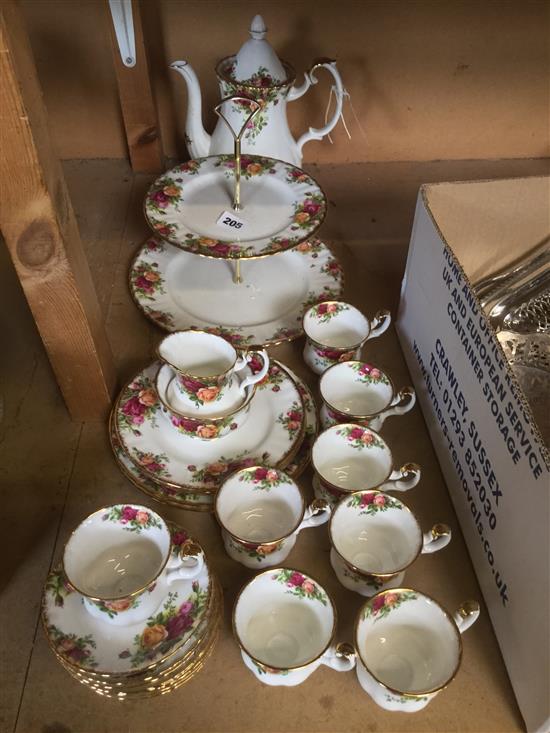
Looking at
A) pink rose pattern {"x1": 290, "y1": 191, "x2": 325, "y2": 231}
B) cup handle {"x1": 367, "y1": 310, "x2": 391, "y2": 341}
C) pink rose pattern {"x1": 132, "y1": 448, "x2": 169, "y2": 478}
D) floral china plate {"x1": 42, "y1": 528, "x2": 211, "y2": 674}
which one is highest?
pink rose pattern {"x1": 290, "y1": 191, "x2": 325, "y2": 231}

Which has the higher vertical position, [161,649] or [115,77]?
[115,77]

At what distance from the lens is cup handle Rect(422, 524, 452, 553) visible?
57 centimetres

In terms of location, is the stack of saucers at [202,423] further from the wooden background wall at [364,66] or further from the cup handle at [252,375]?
the wooden background wall at [364,66]

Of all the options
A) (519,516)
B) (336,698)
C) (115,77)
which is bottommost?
(336,698)

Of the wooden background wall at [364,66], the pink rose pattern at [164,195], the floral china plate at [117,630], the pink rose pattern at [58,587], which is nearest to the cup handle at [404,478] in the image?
the floral china plate at [117,630]

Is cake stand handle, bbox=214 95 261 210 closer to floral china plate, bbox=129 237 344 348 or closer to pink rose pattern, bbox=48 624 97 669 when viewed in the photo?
floral china plate, bbox=129 237 344 348

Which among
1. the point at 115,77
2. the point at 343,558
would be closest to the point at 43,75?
the point at 115,77

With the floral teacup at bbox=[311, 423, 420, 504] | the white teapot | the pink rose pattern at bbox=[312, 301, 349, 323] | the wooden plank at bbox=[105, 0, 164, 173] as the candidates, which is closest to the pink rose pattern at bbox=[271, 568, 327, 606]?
the floral teacup at bbox=[311, 423, 420, 504]

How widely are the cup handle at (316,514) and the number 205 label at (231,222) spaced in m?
0.34

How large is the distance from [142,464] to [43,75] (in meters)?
0.69

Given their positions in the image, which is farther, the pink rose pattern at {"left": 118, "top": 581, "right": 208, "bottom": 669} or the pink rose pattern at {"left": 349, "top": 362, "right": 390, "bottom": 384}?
the pink rose pattern at {"left": 349, "top": 362, "right": 390, "bottom": 384}

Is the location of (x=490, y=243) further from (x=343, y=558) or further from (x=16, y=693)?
(x=16, y=693)

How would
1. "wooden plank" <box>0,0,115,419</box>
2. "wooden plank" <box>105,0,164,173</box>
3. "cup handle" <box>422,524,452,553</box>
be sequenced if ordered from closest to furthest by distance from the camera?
"wooden plank" <box>0,0,115,419</box>
"cup handle" <box>422,524,452,553</box>
"wooden plank" <box>105,0,164,173</box>

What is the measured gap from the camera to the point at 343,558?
0.56 m
